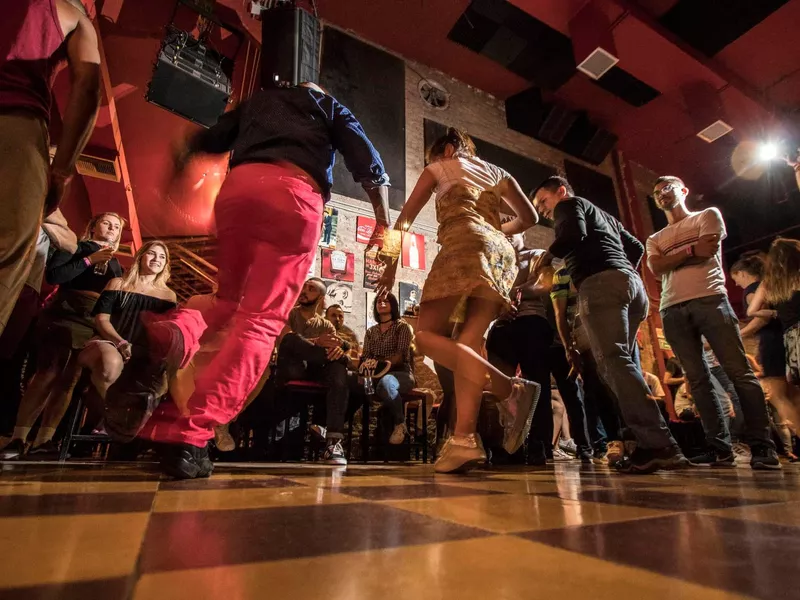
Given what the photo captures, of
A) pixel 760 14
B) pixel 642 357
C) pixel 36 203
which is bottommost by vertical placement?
pixel 36 203

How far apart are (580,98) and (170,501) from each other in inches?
335

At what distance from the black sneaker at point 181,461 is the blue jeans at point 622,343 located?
1.53m

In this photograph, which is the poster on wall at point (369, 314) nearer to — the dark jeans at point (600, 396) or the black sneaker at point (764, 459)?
the dark jeans at point (600, 396)

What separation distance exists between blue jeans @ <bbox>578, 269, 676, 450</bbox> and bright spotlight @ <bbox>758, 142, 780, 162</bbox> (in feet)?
25.0

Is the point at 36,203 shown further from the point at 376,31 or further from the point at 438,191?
the point at 376,31

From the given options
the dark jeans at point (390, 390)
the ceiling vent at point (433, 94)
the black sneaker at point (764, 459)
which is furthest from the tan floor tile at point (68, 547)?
the ceiling vent at point (433, 94)

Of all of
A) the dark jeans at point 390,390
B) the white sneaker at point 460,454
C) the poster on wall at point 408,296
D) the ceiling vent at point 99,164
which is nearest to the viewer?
the white sneaker at point 460,454

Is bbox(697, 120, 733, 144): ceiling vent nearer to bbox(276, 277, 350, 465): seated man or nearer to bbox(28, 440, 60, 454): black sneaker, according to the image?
bbox(276, 277, 350, 465): seated man

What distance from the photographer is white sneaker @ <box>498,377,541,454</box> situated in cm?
168

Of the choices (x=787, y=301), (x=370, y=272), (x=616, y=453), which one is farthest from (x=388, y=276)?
(x=370, y=272)

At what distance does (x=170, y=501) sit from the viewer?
0.77 meters

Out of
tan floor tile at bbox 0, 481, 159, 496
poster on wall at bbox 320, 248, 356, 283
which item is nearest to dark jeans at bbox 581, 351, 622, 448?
tan floor tile at bbox 0, 481, 159, 496

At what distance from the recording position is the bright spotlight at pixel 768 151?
7.29 m

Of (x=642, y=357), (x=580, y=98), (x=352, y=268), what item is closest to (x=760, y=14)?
(x=580, y=98)
